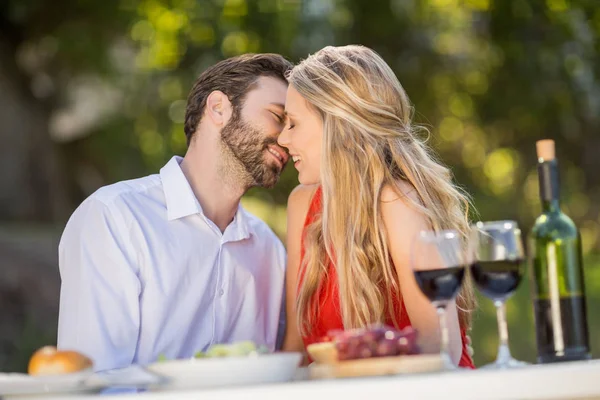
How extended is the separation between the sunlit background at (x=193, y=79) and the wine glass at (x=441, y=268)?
21.8 feet

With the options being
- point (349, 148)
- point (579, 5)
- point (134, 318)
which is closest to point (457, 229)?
point (349, 148)

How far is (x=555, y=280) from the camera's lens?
1.75m

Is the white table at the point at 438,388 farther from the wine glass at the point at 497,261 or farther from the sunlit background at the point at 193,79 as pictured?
the sunlit background at the point at 193,79

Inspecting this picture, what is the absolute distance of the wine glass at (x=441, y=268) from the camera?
1.69 meters

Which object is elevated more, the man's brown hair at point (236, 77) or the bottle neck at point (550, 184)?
→ the man's brown hair at point (236, 77)

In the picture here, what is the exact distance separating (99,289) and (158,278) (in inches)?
8.2

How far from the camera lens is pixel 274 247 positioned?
321 cm

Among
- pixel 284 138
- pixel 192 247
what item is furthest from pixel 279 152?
pixel 192 247

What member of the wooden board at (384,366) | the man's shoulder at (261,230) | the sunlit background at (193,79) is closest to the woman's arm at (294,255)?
the man's shoulder at (261,230)

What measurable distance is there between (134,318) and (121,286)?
0.32 feet

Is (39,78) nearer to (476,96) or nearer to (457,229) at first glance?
(476,96)

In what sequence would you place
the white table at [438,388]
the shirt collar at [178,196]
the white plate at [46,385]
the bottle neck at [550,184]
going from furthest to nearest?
the shirt collar at [178,196]
the bottle neck at [550,184]
the white plate at [46,385]
the white table at [438,388]

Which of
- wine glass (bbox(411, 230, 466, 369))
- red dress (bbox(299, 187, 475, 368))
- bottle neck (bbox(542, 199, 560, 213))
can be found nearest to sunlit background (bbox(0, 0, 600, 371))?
red dress (bbox(299, 187, 475, 368))

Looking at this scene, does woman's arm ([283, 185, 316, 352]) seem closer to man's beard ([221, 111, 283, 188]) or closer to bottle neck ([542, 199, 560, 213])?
man's beard ([221, 111, 283, 188])
